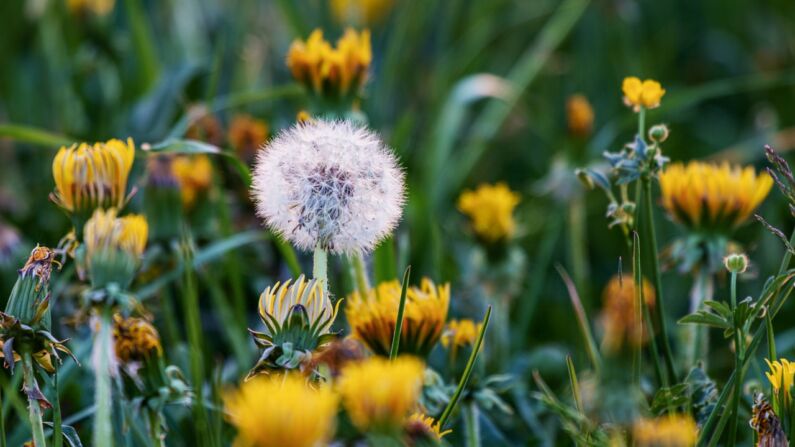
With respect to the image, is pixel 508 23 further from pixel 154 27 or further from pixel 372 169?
pixel 372 169

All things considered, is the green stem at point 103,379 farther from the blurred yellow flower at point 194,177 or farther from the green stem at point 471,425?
the blurred yellow flower at point 194,177

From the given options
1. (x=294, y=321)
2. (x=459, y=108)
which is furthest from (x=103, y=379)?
(x=459, y=108)

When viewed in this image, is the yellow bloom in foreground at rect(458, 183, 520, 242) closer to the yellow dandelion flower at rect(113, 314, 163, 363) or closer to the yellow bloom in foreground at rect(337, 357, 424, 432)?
the yellow dandelion flower at rect(113, 314, 163, 363)

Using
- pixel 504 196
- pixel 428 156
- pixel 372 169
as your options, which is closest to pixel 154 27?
pixel 428 156

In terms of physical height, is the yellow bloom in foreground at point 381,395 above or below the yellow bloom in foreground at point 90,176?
below

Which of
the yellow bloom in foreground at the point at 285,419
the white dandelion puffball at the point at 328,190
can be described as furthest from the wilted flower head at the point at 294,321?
the yellow bloom in foreground at the point at 285,419

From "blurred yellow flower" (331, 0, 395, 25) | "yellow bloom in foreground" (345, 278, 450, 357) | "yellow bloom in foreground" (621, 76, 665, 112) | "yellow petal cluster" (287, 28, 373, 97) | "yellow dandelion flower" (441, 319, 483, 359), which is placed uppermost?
"blurred yellow flower" (331, 0, 395, 25)

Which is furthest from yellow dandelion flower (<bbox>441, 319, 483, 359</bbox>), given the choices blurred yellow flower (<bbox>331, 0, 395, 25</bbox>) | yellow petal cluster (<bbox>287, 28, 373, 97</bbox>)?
blurred yellow flower (<bbox>331, 0, 395, 25</bbox>)
